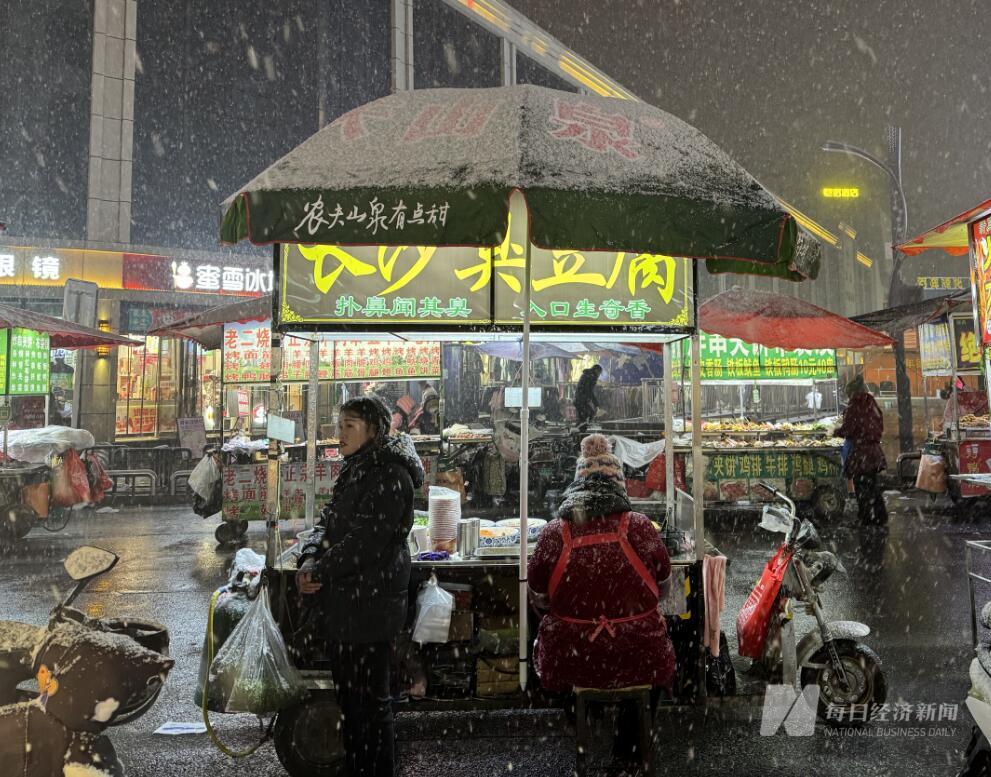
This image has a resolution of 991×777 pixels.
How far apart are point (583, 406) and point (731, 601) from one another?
624cm

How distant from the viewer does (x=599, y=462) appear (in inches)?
143

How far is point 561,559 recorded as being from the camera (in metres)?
3.32

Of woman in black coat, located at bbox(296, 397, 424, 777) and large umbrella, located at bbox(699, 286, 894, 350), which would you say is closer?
woman in black coat, located at bbox(296, 397, 424, 777)

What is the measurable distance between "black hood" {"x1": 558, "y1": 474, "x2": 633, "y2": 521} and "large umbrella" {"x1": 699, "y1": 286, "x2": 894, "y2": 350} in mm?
6808

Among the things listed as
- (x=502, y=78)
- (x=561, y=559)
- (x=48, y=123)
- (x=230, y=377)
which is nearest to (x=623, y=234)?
(x=561, y=559)

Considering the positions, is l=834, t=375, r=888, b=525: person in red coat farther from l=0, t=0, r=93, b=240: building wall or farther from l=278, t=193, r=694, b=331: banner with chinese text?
l=0, t=0, r=93, b=240: building wall

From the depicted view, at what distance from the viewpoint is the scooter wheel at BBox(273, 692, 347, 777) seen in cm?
381

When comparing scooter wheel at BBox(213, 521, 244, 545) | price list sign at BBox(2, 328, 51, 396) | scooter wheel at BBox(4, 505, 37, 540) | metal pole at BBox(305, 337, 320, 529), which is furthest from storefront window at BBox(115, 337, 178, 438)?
metal pole at BBox(305, 337, 320, 529)

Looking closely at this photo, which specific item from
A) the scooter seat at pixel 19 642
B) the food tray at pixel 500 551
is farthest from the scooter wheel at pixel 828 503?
the scooter seat at pixel 19 642

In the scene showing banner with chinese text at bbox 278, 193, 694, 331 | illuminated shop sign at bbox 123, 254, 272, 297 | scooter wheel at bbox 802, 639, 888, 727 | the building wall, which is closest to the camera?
scooter wheel at bbox 802, 639, 888, 727

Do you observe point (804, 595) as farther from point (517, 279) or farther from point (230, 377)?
point (230, 377)

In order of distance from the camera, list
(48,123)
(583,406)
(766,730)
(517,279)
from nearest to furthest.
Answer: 1. (766,730)
2. (517,279)
3. (583,406)
4. (48,123)

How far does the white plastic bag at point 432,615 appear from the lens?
4023 millimetres

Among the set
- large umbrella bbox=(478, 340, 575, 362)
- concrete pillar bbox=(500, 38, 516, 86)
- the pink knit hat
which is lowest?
the pink knit hat
